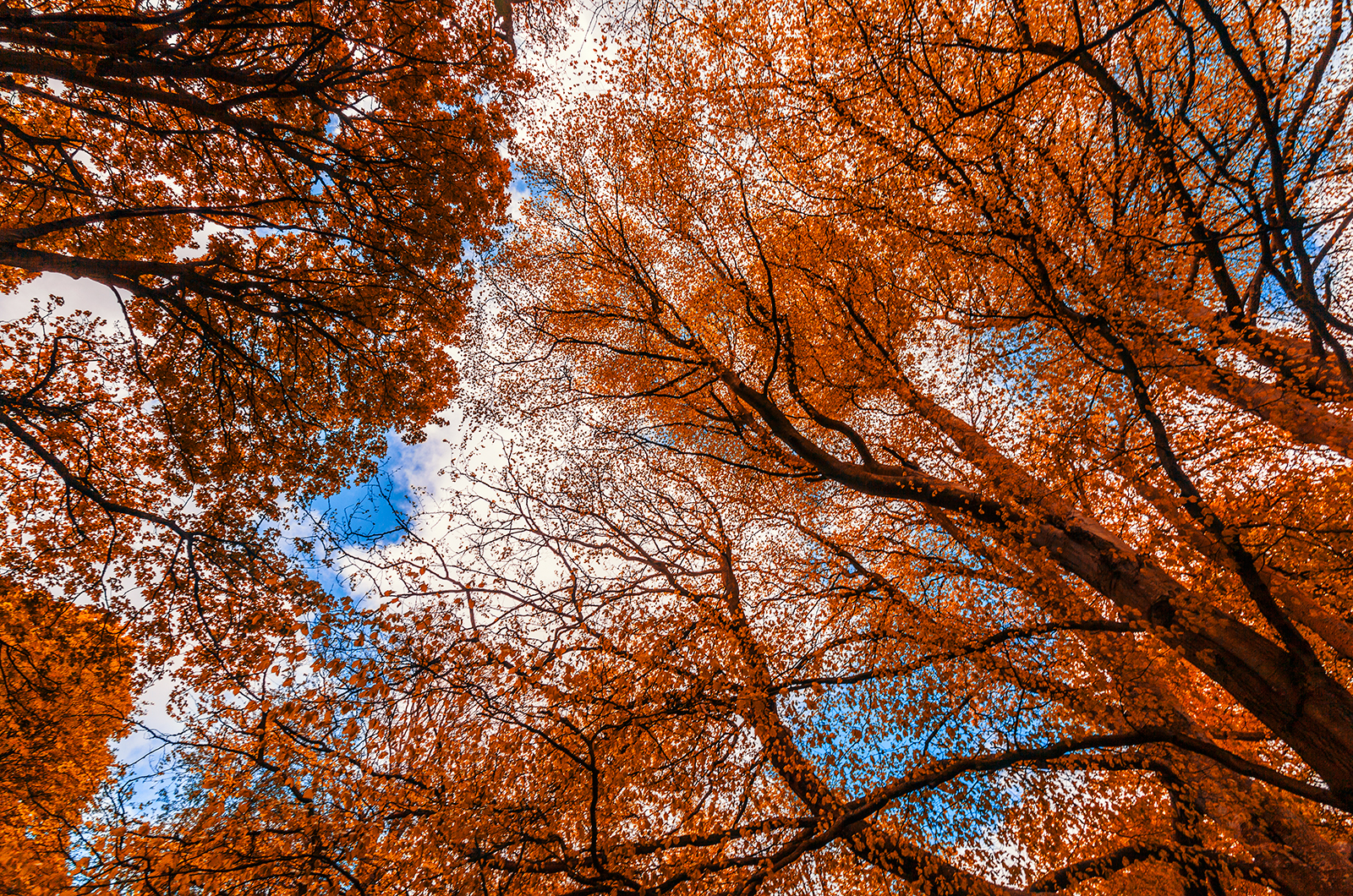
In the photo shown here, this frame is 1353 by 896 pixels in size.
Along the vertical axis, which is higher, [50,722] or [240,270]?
[240,270]

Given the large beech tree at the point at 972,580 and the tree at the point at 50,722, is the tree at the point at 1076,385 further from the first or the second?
the tree at the point at 50,722

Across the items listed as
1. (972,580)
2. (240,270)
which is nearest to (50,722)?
(240,270)

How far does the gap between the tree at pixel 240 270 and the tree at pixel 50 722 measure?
552 mm

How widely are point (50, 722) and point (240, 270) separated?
7307 mm

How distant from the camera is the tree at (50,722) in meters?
5.44

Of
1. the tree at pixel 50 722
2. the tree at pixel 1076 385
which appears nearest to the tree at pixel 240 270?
the tree at pixel 50 722

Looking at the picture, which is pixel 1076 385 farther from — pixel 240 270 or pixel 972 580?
pixel 240 270

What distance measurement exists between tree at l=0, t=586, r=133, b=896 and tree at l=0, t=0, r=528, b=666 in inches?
21.7

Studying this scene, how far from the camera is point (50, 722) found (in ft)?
22.1

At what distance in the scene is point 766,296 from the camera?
31.9 ft

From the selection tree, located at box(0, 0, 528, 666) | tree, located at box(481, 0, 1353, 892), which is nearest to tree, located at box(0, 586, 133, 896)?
tree, located at box(0, 0, 528, 666)

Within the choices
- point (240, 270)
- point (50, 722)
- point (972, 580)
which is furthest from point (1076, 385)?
point (50, 722)

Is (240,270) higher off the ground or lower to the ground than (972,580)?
higher

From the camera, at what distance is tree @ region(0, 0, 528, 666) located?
5.16 metres
